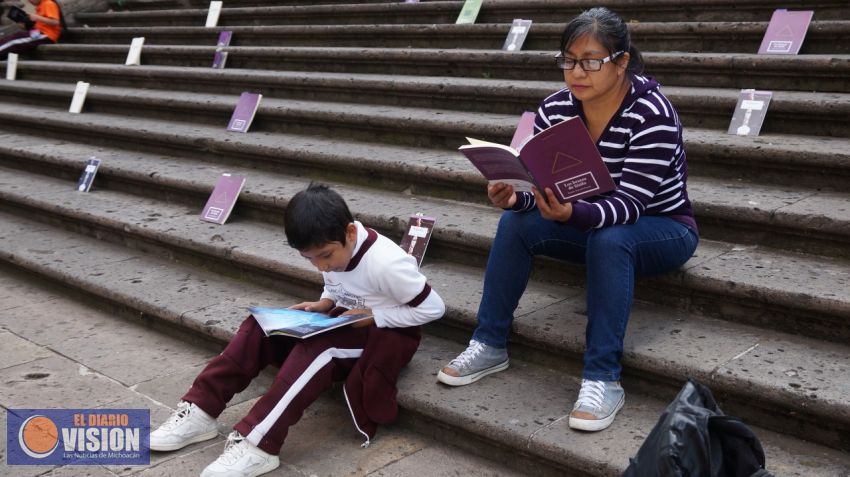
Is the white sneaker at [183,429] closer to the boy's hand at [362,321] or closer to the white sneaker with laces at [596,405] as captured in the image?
the boy's hand at [362,321]

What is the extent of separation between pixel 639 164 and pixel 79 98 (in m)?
5.42

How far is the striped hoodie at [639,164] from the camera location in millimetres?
2773

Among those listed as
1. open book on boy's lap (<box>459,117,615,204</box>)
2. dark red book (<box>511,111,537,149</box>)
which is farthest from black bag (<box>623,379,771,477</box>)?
dark red book (<box>511,111,537,149</box>)

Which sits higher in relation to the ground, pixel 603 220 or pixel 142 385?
pixel 603 220

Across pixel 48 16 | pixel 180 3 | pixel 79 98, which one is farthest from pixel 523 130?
pixel 48 16

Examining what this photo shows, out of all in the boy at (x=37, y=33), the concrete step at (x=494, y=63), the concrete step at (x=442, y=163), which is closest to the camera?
the concrete step at (x=442, y=163)

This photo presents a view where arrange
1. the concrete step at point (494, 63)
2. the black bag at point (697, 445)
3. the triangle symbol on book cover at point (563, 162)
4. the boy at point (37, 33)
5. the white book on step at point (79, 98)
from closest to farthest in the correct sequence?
the black bag at point (697, 445), the triangle symbol on book cover at point (563, 162), the concrete step at point (494, 63), the white book on step at point (79, 98), the boy at point (37, 33)

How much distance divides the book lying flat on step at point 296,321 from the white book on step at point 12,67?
6408 mm

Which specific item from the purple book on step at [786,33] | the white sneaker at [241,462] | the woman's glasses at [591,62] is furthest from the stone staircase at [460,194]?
the woman's glasses at [591,62]

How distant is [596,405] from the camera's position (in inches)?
106

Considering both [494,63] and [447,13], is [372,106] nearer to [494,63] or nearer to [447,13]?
[494,63]

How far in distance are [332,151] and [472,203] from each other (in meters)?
1.04

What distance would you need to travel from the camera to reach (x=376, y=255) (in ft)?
9.74

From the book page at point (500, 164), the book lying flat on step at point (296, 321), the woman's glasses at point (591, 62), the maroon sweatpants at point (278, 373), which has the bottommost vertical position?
the maroon sweatpants at point (278, 373)
